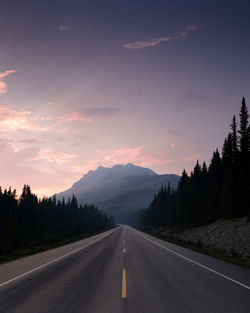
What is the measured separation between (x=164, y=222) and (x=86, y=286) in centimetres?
8937

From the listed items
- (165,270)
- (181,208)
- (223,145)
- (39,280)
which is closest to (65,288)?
(39,280)

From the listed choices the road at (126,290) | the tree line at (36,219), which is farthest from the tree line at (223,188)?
the tree line at (36,219)

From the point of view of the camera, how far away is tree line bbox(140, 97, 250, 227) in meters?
43.6

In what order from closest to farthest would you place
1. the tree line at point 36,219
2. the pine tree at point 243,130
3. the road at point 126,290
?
the road at point 126,290, the pine tree at point 243,130, the tree line at point 36,219

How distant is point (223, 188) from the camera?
47031 mm

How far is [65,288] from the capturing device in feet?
26.8

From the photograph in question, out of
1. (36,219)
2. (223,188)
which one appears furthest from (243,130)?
(36,219)

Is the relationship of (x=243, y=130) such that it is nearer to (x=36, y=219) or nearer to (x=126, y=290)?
(x=126, y=290)

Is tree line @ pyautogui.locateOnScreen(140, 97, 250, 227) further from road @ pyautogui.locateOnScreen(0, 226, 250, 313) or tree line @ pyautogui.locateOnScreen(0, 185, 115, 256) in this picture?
tree line @ pyautogui.locateOnScreen(0, 185, 115, 256)

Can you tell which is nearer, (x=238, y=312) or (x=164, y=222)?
(x=238, y=312)

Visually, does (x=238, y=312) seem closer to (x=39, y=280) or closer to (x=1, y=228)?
(x=39, y=280)

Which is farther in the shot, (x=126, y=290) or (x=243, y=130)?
(x=243, y=130)

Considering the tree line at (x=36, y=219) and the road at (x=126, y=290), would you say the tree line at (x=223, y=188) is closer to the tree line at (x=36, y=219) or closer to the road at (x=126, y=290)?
the road at (x=126, y=290)

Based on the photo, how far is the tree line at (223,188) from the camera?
143ft
